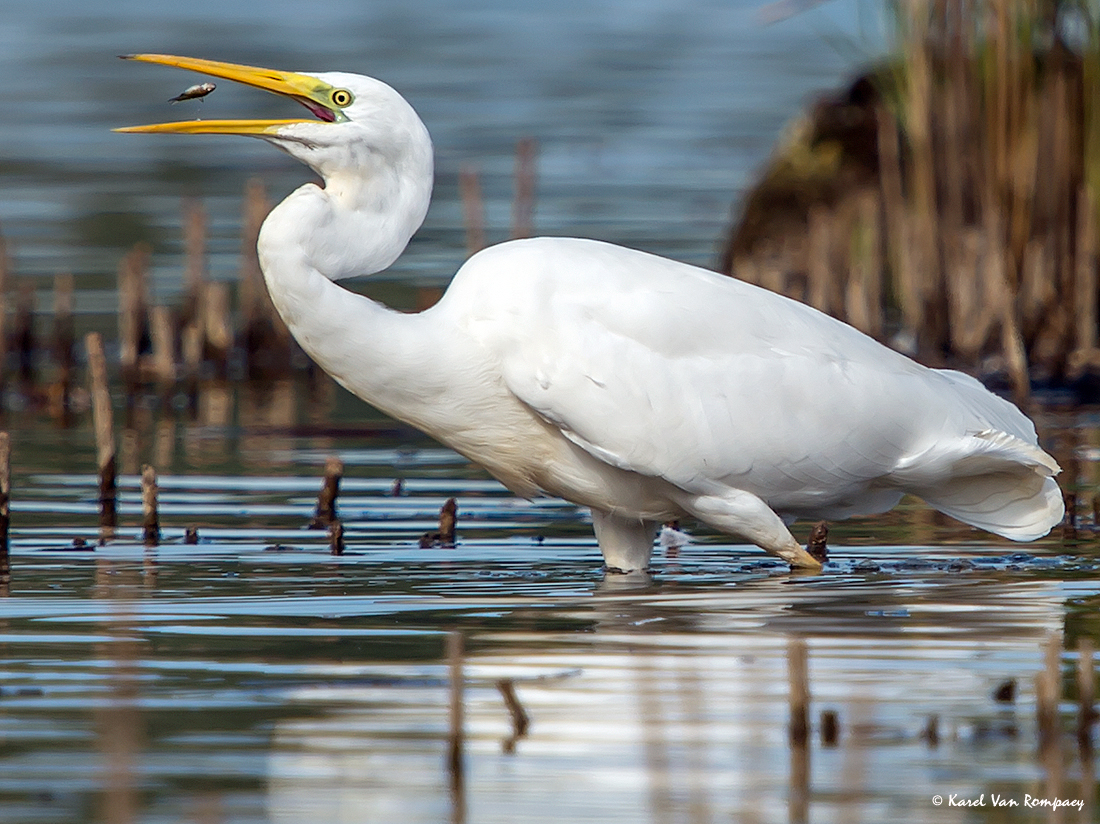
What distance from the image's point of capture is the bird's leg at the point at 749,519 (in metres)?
6.91

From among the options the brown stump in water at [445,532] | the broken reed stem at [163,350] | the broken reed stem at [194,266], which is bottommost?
the brown stump in water at [445,532]

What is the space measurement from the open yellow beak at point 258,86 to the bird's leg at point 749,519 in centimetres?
162

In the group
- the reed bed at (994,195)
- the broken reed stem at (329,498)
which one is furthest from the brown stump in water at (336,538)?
the reed bed at (994,195)

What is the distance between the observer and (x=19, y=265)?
1538 cm

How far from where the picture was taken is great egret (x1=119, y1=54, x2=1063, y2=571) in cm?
668

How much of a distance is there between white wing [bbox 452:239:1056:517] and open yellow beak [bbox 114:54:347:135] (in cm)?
67

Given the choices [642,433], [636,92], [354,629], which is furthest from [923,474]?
[636,92]

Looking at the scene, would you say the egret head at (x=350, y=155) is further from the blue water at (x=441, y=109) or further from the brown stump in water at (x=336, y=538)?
the blue water at (x=441, y=109)

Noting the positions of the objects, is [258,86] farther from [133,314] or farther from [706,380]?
[133,314]

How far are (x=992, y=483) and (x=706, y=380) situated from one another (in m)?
1.12

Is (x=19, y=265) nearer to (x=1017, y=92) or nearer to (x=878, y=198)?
(x=878, y=198)

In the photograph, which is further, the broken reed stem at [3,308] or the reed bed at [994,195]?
the broken reed stem at [3,308]

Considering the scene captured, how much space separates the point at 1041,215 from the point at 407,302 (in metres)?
4.32

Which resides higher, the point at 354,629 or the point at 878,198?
the point at 878,198
